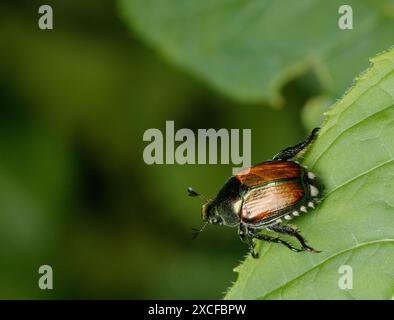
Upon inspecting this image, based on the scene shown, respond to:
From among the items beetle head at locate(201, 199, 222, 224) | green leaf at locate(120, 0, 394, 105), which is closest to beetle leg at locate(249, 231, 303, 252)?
beetle head at locate(201, 199, 222, 224)

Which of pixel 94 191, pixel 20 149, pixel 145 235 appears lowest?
pixel 145 235

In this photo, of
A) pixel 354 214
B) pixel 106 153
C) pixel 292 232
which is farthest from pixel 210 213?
pixel 106 153

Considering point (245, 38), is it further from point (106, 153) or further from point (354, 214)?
point (354, 214)

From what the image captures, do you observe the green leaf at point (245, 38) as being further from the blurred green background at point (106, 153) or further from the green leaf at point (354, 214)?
the green leaf at point (354, 214)

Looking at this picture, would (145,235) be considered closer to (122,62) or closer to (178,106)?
(178,106)

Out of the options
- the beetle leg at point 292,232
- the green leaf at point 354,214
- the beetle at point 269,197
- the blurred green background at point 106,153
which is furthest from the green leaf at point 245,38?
the green leaf at point 354,214

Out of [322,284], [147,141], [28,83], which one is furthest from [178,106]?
[322,284]
